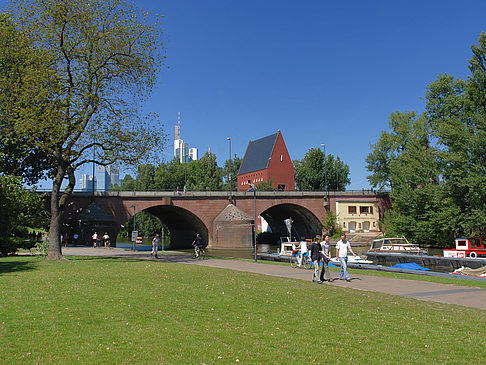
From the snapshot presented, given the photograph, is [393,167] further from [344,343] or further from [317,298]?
[344,343]

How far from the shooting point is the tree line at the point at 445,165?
43000 millimetres

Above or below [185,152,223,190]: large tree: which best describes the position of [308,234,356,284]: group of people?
below

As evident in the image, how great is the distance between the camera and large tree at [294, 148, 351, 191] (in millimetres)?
95438

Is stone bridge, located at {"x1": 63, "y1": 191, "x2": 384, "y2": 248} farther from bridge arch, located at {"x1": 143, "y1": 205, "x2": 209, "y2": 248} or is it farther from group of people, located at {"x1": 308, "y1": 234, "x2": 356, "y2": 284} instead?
group of people, located at {"x1": 308, "y1": 234, "x2": 356, "y2": 284}

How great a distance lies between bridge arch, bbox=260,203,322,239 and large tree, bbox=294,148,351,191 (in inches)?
625

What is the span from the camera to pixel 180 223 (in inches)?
2852

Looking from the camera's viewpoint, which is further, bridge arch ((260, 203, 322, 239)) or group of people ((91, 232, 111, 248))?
bridge arch ((260, 203, 322, 239))

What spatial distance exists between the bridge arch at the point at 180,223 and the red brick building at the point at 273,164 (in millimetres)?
23365

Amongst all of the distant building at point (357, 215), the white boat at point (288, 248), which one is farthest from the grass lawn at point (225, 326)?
the distant building at point (357, 215)

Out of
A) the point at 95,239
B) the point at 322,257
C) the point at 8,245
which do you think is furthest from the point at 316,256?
the point at 95,239

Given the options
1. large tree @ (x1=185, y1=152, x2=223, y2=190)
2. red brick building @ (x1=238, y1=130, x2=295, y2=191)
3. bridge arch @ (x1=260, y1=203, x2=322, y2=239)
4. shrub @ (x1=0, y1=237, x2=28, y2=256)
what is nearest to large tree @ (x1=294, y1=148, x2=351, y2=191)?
red brick building @ (x1=238, y1=130, x2=295, y2=191)

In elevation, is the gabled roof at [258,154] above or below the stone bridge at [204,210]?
above

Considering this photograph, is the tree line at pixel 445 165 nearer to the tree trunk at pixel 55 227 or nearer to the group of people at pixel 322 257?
the group of people at pixel 322 257

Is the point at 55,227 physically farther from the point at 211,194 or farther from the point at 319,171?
the point at 319,171
